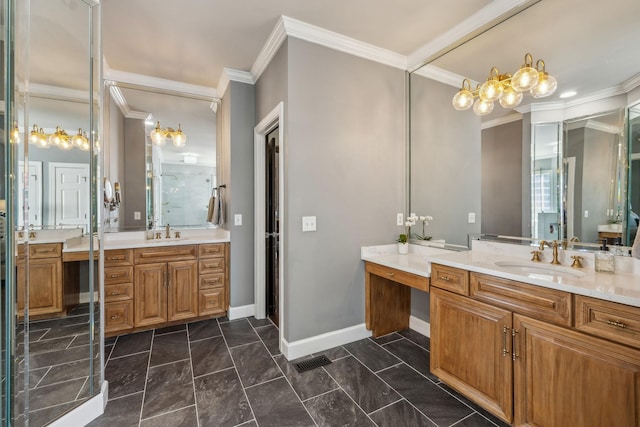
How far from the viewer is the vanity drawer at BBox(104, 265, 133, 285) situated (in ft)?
8.46

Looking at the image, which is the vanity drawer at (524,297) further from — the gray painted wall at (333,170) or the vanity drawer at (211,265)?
the vanity drawer at (211,265)

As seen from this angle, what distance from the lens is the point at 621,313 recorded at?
3.72ft

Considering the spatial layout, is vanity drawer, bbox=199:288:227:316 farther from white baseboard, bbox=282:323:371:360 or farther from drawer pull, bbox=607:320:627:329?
drawer pull, bbox=607:320:627:329

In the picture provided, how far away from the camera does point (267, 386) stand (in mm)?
1925

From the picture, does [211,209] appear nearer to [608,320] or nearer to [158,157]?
[158,157]

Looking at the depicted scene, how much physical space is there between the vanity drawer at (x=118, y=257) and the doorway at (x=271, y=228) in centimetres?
129

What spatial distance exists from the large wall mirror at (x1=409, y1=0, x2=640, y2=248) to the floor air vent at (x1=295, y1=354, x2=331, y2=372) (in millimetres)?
1496

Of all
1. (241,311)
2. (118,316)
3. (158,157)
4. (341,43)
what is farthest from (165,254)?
(341,43)

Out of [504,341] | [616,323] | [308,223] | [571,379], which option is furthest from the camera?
[308,223]

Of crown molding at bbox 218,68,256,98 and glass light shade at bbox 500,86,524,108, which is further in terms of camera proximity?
crown molding at bbox 218,68,256,98

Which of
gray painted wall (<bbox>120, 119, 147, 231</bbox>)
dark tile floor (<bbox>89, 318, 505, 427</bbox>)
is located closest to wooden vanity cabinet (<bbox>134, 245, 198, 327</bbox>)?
dark tile floor (<bbox>89, 318, 505, 427</bbox>)

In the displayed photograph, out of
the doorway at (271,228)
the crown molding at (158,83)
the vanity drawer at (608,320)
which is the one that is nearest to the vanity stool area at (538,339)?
the vanity drawer at (608,320)

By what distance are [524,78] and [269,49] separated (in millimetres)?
1996

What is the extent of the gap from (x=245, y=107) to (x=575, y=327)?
3.19 meters
